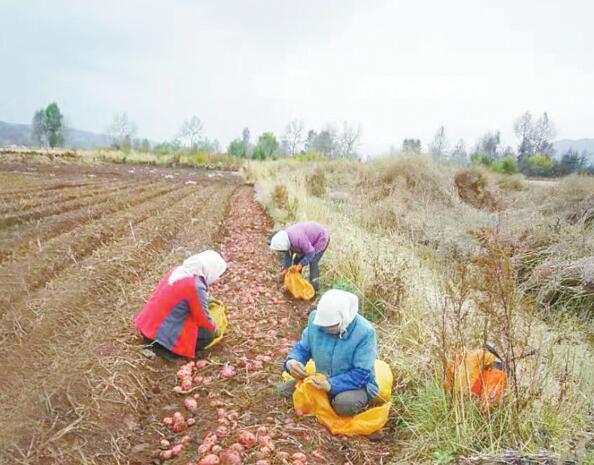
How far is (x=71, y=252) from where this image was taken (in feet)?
21.7

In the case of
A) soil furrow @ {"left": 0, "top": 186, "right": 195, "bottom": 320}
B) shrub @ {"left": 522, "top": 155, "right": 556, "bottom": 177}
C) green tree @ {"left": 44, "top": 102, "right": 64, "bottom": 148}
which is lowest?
soil furrow @ {"left": 0, "top": 186, "right": 195, "bottom": 320}

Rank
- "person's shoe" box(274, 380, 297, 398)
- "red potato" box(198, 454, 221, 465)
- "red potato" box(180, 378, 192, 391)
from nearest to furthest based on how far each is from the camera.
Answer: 1. "red potato" box(198, 454, 221, 465)
2. "person's shoe" box(274, 380, 297, 398)
3. "red potato" box(180, 378, 192, 391)

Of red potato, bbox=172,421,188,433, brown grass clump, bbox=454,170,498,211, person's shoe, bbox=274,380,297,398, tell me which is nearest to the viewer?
red potato, bbox=172,421,188,433

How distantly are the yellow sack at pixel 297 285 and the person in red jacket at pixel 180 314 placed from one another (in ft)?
6.08

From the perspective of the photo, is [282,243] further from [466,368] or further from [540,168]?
[540,168]

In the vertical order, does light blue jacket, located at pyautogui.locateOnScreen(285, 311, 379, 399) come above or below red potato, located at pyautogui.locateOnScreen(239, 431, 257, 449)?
above

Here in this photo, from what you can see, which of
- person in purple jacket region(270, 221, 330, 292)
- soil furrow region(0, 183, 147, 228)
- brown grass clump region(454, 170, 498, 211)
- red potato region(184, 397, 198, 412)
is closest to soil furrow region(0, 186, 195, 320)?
soil furrow region(0, 183, 147, 228)

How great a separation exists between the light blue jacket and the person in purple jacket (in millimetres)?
2508

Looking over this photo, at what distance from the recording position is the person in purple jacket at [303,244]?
231 inches

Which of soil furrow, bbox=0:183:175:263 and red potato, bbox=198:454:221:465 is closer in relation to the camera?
red potato, bbox=198:454:221:465

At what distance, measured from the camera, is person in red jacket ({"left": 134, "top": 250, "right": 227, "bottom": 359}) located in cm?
404

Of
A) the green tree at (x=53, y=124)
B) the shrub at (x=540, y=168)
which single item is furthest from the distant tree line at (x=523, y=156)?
the green tree at (x=53, y=124)

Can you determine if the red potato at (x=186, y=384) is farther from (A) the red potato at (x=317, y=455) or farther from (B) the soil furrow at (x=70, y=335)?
(A) the red potato at (x=317, y=455)

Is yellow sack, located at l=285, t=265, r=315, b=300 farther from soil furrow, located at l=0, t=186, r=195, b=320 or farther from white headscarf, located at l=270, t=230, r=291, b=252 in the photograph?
soil furrow, located at l=0, t=186, r=195, b=320
